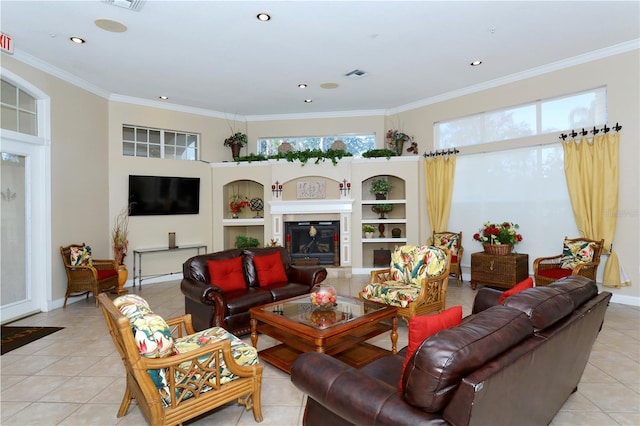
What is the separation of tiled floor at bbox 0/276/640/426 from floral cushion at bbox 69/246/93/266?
3.93 feet

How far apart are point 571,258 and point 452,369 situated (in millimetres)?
4807

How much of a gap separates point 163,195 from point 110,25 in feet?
11.2

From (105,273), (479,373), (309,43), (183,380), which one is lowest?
(183,380)


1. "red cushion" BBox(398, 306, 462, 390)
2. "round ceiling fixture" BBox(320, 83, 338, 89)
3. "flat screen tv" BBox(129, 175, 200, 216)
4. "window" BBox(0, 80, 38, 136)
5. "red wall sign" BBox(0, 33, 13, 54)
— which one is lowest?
"red cushion" BBox(398, 306, 462, 390)

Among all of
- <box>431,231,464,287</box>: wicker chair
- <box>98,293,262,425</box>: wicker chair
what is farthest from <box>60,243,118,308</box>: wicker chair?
<box>431,231,464,287</box>: wicker chair

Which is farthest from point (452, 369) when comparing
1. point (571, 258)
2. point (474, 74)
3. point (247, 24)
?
point (474, 74)

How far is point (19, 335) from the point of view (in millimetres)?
4016

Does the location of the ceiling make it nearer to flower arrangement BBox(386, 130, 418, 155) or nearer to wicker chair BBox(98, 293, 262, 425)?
flower arrangement BBox(386, 130, 418, 155)

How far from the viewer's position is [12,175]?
466 cm

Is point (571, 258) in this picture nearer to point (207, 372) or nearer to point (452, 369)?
point (452, 369)

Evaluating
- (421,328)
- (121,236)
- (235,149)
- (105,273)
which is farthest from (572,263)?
(121,236)

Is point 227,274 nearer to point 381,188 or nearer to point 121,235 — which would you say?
point 121,235

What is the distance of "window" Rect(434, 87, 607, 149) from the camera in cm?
519

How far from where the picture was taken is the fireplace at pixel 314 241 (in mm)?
7469
